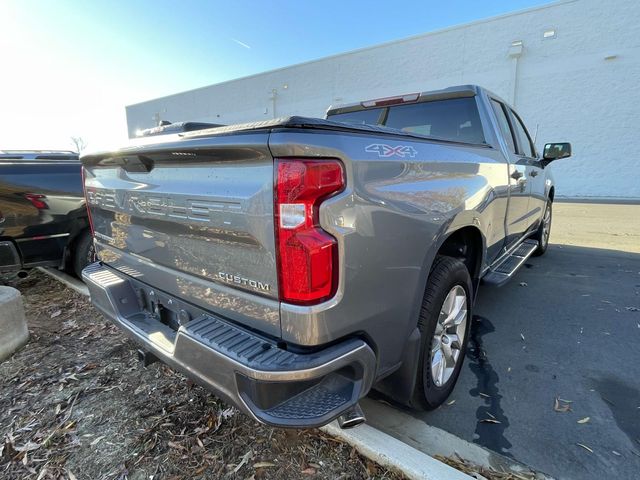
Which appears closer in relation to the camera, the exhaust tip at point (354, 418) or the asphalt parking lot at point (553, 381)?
the exhaust tip at point (354, 418)

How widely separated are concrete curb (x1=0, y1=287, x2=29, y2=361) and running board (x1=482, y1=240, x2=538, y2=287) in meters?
3.96

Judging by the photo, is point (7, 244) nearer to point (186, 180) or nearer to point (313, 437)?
point (186, 180)

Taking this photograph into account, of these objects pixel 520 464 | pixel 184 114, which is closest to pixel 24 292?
pixel 520 464

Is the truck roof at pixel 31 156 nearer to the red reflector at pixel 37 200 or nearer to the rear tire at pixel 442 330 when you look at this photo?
the red reflector at pixel 37 200

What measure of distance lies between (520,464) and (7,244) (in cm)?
454

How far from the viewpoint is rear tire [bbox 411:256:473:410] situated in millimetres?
1982

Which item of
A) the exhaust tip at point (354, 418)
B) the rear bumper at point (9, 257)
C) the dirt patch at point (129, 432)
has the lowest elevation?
the dirt patch at point (129, 432)

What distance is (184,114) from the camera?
29812mm

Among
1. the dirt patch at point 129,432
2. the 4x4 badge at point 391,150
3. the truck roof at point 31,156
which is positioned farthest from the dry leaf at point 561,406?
the truck roof at point 31,156

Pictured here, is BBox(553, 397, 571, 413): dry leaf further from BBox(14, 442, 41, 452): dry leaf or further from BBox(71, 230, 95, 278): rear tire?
BBox(71, 230, 95, 278): rear tire

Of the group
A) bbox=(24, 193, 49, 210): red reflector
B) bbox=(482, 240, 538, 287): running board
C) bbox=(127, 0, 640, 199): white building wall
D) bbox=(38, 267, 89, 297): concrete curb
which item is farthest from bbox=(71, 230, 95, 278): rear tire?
bbox=(127, 0, 640, 199): white building wall

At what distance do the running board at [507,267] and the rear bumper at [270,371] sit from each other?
1.99 metres

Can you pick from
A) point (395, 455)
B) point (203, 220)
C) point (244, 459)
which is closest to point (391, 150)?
point (203, 220)

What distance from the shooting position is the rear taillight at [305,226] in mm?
1311
